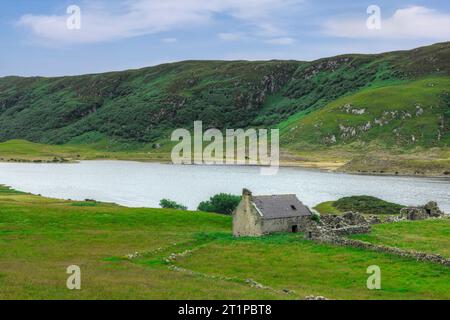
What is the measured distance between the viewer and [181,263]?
4950 centimetres

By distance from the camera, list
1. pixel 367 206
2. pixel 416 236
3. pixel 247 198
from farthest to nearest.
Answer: pixel 367 206 → pixel 247 198 → pixel 416 236

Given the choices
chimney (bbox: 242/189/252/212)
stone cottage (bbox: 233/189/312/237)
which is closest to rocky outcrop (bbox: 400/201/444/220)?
stone cottage (bbox: 233/189/312/237)

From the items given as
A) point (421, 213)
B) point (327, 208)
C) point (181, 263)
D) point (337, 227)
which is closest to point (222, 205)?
point (327, 208)

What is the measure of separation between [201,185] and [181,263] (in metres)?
103

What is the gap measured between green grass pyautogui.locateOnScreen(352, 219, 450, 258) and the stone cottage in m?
8.37

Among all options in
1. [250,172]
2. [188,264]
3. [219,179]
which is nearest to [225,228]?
[188,264]

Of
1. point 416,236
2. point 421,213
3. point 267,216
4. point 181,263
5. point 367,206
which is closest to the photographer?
point 181,263

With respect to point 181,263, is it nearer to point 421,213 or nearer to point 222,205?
point 421,213

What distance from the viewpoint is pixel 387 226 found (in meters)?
70.9

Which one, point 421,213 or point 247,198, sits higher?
point 247,198

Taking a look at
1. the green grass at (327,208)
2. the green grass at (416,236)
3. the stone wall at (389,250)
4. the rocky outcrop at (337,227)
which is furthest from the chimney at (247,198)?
the green grass at (327,208)

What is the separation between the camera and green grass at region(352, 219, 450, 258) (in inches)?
2136

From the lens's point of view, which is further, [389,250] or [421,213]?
[421,213]
